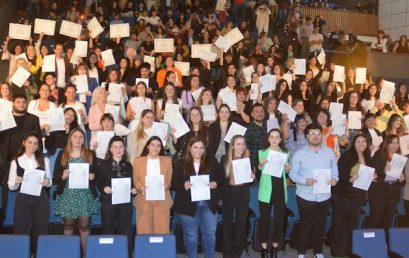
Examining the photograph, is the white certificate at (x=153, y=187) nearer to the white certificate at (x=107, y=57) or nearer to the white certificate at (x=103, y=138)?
the white certificate at (x=103, y=138)

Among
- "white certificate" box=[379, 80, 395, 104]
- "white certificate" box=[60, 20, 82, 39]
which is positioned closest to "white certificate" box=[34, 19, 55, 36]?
"white certificate" box=[60, 20, 82, 39]

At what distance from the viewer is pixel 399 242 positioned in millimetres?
5809

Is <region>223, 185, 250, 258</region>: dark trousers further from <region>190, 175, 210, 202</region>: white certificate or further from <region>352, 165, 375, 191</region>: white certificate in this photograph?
<region>352, 165, 375, 191</region>: white certificate

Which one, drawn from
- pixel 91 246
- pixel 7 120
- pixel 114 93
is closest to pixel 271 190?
pixel 91 246

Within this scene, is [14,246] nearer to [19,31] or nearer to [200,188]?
[200,188]

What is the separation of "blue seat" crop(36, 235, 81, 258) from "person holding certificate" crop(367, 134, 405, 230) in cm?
435

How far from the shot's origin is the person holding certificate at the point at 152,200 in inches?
255

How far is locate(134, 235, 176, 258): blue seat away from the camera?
5273mm

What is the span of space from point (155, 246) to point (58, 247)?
98 centimetres

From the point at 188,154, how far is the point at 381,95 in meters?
6.08

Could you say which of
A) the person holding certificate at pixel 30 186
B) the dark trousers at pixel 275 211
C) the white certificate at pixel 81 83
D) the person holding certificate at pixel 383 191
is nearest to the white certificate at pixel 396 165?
the person holding certificate at pixel 383 191

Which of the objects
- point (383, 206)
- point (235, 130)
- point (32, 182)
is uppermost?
point (235, 130)

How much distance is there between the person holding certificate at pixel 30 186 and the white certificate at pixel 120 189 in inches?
32.1

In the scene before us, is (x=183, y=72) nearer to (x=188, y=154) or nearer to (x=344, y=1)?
(x=188, y=154)
